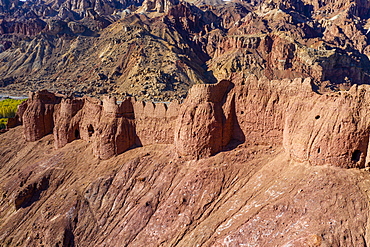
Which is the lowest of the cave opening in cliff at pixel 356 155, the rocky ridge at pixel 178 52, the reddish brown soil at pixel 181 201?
the reddish brown soil at pixel 181 201

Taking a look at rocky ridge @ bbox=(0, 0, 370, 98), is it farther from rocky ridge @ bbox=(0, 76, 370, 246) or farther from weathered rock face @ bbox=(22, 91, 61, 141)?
rocky ridge @ bbox=(0, 76, 370, 246)

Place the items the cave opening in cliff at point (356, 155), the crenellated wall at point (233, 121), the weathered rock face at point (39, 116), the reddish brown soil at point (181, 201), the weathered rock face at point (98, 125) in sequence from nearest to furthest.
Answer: the reddish brown soil at point (181, 201)
the crenellated wall at point (233, 121)
the cave opening in cliff at point (356, 155)
the weathered rock face at point (98, 125)
the weathered rock face at point (39, 116)

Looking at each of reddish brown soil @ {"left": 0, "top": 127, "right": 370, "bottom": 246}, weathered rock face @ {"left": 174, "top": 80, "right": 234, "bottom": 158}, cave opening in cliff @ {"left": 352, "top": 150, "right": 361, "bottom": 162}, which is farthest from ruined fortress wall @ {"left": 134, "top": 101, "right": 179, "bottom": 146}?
cave opening in cliff @ {"left": 352, "top": 150, "right": 361, "bottom": 162}

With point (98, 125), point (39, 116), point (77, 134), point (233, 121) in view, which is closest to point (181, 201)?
point (233, 121)

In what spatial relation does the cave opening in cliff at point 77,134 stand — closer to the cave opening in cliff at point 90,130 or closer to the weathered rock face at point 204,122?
the cave opening in cliff at point 90,130

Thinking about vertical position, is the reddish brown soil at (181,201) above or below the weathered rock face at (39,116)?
below

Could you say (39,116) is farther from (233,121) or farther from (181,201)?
(233,121)

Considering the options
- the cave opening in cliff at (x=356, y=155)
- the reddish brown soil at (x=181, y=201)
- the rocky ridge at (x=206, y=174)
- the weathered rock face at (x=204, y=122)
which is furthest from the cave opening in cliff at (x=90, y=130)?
the cave opening in cliff at (x=356, y=155)

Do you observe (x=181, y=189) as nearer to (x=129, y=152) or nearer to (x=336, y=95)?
(x=129, y=152)
